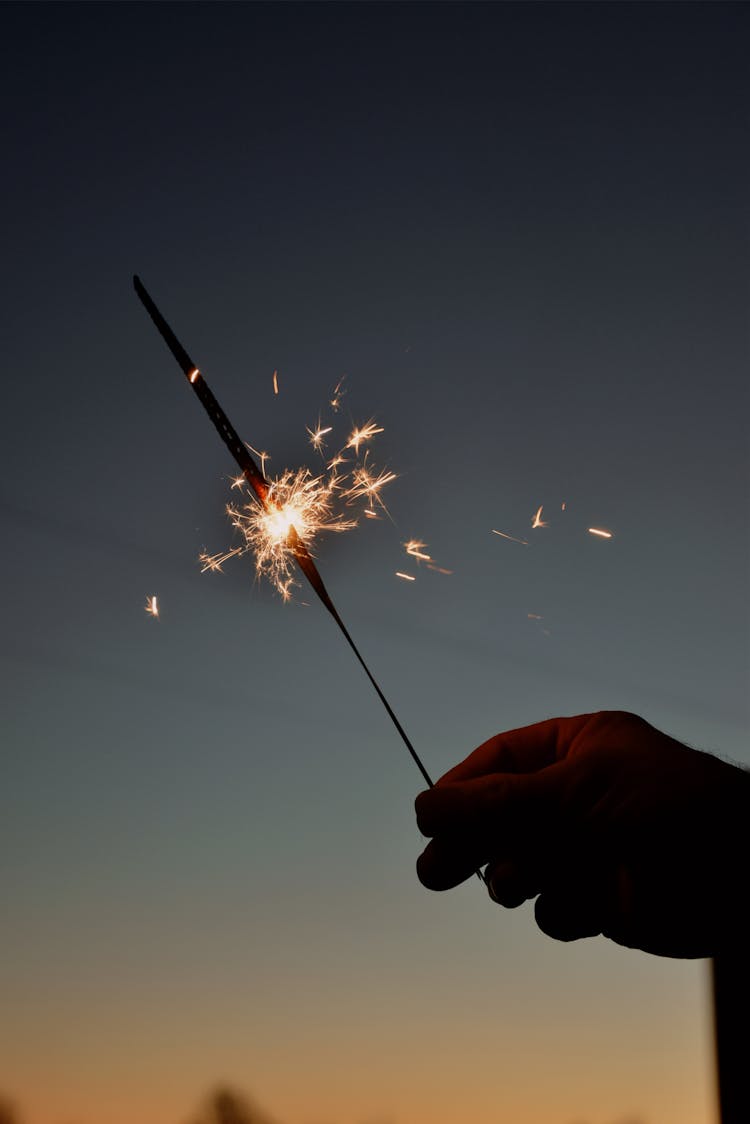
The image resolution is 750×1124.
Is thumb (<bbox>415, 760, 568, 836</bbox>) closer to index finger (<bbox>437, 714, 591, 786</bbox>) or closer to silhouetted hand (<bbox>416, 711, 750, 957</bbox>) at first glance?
silhouetted hand (<bbox>416, 711, 750, 957</bbox>)

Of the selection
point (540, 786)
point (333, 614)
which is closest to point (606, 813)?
point (540, 786)

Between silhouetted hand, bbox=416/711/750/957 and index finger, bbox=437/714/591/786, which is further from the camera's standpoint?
index finger, bbox=437/714/591/786

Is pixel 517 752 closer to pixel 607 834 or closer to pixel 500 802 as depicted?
pixel 500 802

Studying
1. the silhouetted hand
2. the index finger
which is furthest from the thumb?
the index finger

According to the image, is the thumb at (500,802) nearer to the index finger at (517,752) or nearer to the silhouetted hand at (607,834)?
the silhouetted hand at (607,834)

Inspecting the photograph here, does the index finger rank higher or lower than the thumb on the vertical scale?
higher

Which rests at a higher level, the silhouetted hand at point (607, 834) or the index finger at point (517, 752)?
the index finger at point (517, 752)

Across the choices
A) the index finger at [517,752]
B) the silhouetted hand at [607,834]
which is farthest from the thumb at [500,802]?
the index finger at [517,752]
